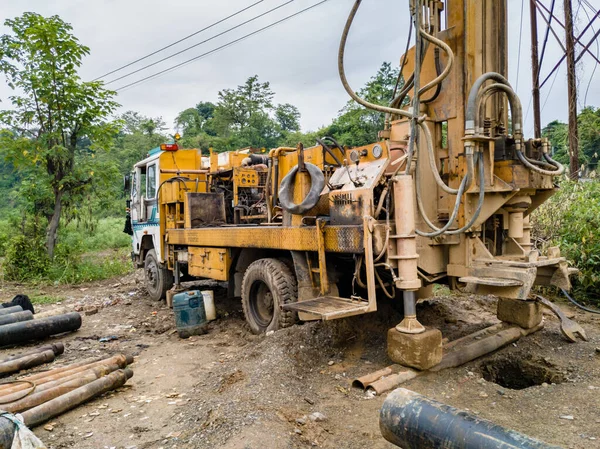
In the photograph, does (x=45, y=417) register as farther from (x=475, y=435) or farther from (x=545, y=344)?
(x=545, y=344)

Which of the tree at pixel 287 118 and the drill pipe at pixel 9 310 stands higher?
the tree at pixel 287 118

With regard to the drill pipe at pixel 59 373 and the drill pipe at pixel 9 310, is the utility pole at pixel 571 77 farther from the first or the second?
the drill pipe at pixel 9 310

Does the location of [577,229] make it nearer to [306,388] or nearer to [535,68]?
[535,68]

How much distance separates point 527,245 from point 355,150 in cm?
210

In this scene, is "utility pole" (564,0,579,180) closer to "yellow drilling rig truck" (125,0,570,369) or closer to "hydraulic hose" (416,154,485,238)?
"yellow drilling rig truck" (125,0,570,369)

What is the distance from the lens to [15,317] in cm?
641

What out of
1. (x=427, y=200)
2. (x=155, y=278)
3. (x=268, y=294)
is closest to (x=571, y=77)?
(x=427, y=200)

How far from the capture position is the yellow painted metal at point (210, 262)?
251 inches

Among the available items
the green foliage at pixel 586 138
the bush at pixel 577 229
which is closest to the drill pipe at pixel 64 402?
the bush at pixel 577 229

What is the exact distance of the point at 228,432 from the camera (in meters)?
3.07

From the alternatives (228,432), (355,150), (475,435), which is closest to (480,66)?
(355,150)

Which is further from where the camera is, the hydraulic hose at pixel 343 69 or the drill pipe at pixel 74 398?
the hydraulic hose at pixel 343 69

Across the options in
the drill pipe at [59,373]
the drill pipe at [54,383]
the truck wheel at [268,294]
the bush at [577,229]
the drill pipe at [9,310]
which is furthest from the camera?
the drill pipe at [9,310]

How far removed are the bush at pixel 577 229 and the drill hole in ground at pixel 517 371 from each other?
8.87 feet
